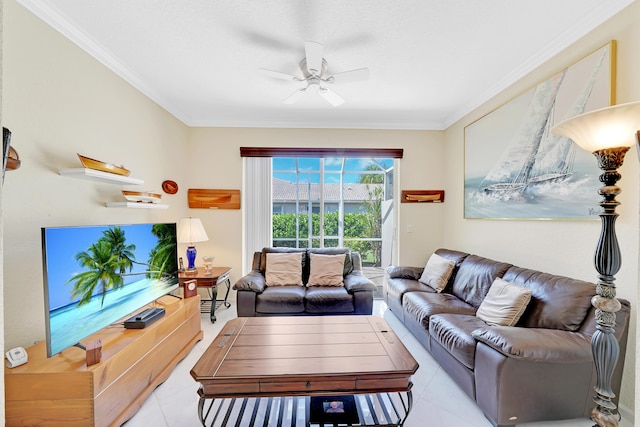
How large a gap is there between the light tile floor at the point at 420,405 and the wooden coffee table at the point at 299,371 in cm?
13

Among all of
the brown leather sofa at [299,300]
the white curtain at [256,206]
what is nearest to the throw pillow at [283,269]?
the brown leather sofa at [299,300]

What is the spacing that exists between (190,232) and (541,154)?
12.0 feet

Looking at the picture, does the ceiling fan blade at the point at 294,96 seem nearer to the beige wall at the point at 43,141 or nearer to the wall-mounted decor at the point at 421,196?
the beige wall at the point at 43,141

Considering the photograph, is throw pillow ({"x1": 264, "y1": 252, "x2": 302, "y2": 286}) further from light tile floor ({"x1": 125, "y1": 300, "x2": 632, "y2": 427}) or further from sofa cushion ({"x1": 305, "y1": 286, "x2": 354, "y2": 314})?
light tile floor ({"x1": 125, "y1": 300, "x2": 632, "y2": 427})

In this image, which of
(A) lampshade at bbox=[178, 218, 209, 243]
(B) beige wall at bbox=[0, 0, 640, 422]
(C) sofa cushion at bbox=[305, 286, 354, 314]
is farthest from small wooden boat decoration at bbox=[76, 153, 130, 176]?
(C) sofa cushion at bbox=[305, 286, 354, 314]

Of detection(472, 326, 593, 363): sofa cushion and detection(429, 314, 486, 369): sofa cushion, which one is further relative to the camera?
detection(429, 314, 486, 369): sofa cushion

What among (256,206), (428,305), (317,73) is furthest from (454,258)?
(256,206)

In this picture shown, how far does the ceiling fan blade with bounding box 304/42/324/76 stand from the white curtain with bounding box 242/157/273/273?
1.98 metres

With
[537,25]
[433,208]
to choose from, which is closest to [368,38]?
[537,25]

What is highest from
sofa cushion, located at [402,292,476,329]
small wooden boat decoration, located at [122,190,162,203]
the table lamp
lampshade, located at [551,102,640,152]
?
lampshade, located at [551,102,640,152]

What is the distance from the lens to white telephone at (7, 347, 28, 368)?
1438mm

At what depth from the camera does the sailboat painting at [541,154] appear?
1.90 meters

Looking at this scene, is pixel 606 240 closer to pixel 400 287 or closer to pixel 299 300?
pixel 400 287

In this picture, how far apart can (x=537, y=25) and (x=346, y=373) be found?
2.72m
